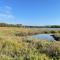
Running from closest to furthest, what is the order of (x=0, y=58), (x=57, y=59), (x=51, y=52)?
(x=0, y=58), (x=57, y=59), (x=51, y=52)

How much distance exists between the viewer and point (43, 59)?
277 inches

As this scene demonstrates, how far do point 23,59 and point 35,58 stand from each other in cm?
51

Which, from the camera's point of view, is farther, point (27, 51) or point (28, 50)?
point (28, 50)

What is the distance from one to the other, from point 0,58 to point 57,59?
2663mm

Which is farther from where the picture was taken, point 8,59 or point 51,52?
point 51,52

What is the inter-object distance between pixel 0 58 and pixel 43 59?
1.84m

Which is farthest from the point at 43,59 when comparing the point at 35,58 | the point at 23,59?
the point at 23,59

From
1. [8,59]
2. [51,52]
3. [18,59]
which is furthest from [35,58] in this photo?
[51,52]

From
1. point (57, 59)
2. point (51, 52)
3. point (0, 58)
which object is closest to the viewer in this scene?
point (0, 58)

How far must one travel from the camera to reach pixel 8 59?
6.88 metres

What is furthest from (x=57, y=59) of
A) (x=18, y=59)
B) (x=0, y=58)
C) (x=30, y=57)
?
(x=0, y=58)

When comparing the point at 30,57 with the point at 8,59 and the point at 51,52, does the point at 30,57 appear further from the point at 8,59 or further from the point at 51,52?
the point at 51,52

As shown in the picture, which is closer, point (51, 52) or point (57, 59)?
point (57, 59)

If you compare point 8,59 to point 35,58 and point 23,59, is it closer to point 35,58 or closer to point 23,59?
point 23,59
